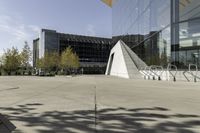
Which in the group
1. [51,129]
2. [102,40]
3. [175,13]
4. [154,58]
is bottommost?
[51,129]

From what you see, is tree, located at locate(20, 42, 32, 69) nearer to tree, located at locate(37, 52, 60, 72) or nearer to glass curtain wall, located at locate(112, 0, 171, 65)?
tree, located at locate(37, 52, 60, 72)

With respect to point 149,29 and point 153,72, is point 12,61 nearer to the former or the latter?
point 149,29

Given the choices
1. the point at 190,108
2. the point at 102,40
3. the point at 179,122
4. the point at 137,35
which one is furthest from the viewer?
the point at 102,40

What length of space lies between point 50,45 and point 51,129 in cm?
9976

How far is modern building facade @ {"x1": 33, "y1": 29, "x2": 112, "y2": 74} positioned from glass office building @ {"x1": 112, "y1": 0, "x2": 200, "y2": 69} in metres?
67.1

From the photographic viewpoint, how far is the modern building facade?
103 metres

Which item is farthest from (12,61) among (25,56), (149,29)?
(149,29)

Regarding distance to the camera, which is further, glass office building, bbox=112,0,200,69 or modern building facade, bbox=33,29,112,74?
modern building facade, bbox=33,29,112,74

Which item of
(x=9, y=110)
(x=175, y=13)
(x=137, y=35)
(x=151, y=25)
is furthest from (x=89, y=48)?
(x=9, y=110)

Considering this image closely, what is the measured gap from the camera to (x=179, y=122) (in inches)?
217

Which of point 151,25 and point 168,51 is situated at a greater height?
point 151,25

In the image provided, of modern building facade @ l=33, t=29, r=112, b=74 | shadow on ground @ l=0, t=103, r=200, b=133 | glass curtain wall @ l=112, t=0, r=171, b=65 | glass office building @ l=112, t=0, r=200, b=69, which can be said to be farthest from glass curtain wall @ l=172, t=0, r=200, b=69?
modern building facade @ l=33, t=29, r=112, b=74

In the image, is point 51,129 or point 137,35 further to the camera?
point 137,35

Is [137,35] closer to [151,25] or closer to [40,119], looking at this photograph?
[151,25]
